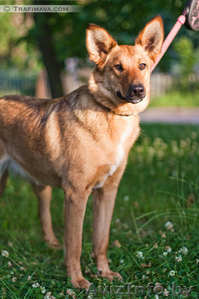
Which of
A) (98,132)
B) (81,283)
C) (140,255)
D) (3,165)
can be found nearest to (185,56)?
(3,165)

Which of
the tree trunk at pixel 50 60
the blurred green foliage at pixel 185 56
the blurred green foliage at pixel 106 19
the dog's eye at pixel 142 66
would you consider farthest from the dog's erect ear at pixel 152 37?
the blurred green foliage at pixel 185 56

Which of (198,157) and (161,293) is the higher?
(161,293)

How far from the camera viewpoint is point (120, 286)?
301 centimetres

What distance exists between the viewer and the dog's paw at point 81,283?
3122 millimetres

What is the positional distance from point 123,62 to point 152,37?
1.42 ft

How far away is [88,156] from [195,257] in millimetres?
1242

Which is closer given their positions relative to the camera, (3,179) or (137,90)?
(137,90)

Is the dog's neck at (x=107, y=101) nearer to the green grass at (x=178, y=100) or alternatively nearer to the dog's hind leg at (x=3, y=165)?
the dog's hind leg at (x=3, y=165)

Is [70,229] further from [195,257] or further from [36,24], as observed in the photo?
[36,24]

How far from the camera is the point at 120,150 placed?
3199mm

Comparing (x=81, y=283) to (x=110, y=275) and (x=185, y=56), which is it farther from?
(x=185, y=56)

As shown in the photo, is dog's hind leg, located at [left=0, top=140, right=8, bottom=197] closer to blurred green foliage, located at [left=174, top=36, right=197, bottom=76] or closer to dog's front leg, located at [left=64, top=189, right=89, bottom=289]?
dog's front leg, located at [left=64, top=189, right=89, bottom=289]

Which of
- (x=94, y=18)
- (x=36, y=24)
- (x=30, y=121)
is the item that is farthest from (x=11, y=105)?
(x=36, y=24)

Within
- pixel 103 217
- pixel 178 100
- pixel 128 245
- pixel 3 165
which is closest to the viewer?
pixel 103 217
